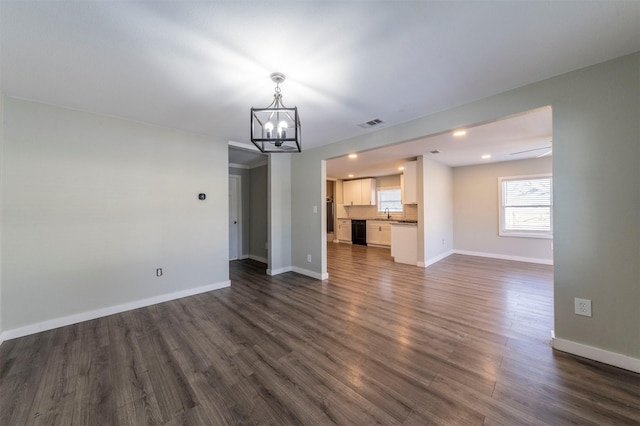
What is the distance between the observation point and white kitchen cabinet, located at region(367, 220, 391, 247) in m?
7.77

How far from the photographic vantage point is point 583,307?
200 centimetres

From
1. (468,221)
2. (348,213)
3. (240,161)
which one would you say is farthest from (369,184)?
(240,161)

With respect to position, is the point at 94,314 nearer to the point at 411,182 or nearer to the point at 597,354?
the point at 597,354

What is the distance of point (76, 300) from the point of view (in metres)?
2.69

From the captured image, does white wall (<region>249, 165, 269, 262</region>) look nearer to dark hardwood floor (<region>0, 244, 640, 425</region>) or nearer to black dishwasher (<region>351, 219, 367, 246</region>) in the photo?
dark hardwood floor (<region>0, 244, 640, 425</region>)

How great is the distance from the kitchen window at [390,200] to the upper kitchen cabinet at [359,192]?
0.80ft

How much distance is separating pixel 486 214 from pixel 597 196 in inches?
182

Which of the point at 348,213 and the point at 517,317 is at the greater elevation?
the point at 348,213

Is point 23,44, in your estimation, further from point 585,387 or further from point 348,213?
point 348,213

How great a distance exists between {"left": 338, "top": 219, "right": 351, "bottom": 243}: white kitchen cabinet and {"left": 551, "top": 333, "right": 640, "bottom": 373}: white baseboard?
680 cm

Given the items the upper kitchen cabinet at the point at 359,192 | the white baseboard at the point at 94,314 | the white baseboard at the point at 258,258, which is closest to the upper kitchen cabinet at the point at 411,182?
the upper kitchen cabinet at the point at 359,192

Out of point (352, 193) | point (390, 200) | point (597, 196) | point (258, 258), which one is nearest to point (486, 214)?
point (390, 200)

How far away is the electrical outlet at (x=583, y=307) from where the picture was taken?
1978 mm

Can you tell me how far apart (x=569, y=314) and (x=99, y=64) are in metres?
4.52
